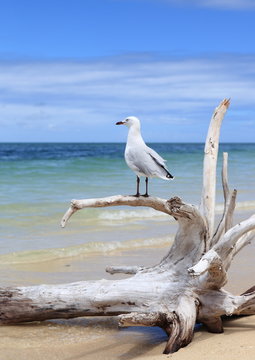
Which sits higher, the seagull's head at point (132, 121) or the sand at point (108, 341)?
the seagull's head at point (132, 121)

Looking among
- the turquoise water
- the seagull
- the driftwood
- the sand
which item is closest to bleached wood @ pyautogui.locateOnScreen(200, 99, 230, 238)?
the driftwood

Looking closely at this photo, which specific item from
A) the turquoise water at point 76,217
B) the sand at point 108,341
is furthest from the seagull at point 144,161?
the turquoise water at point 76,217

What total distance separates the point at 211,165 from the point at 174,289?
1.31m

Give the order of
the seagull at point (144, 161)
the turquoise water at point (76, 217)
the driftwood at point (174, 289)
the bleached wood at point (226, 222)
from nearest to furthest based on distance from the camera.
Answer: the driftwood at point (174, 289) < the seagull at point (144, 161) < the bleached wood at point (226, 222) < the turquoise water at point (76, 217)

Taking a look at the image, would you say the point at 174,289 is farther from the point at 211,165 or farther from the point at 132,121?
the point at 132,121

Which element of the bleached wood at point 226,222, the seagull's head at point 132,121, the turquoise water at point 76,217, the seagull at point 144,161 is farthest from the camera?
the turquoise water at point 76,217

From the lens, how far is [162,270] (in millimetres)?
5441

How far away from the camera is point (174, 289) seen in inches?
207

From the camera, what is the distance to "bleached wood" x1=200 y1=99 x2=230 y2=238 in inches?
222

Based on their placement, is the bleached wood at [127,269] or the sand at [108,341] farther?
the bleached wood at [127,269]

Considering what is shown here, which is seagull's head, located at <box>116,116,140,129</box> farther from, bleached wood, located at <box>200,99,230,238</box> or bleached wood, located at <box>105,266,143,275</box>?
bleached wood, located at <box>105,266,143,275</box>

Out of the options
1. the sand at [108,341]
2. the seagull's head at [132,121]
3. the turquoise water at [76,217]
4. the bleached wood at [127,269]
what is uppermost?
the seagull's head at [132,121]

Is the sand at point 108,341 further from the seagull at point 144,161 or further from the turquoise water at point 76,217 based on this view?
the turquoise water at point 76,217

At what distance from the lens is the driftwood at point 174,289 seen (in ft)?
16.3
